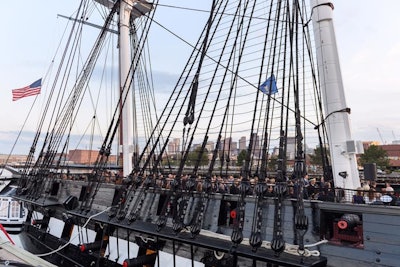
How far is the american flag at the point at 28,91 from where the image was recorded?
622 inches

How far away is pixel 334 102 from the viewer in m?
6.22

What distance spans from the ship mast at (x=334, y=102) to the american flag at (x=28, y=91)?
13821 millimetres

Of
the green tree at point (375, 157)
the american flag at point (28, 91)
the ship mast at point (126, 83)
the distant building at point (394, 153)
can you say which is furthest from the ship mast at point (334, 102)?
the distant building at point (394, 153)

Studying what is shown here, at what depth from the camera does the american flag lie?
1579 cm

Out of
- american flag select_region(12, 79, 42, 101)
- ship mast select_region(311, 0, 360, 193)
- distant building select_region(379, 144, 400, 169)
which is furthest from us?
distant building select_region(379, 144, 400, 169)

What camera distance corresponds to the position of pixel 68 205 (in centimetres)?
869

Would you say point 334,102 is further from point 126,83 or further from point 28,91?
point 28,91

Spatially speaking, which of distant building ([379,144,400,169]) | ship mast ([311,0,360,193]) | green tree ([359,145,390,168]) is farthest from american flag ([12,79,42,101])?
distant building ([379,144,400,169])

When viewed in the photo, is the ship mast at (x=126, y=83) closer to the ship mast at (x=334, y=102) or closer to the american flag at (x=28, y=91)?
the american flag at (x=28, y=91)

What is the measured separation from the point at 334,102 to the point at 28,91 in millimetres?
14979

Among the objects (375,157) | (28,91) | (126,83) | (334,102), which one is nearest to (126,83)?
(126,83)

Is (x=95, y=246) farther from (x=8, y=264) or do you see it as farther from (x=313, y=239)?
(x=313, y=239)

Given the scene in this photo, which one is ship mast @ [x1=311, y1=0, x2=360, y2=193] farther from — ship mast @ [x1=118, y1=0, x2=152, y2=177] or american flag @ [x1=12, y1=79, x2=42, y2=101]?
american flag @ [x1=12, y1=79, x2=42, y2=101]

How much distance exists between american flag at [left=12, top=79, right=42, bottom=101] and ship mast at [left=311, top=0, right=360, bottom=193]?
13.8m
